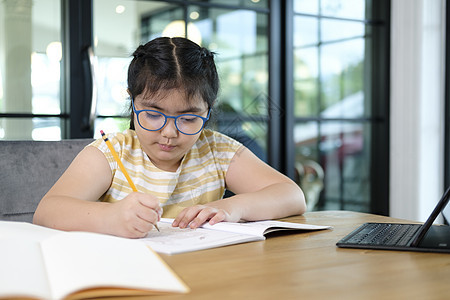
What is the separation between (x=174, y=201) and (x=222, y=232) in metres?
0.48

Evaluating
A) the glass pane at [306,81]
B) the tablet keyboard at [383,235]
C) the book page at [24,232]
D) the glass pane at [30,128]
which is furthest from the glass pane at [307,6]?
the book page at [24,232]

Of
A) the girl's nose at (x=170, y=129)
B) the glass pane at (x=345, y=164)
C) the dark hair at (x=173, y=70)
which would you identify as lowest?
the glass pane at (x=345, y=164)

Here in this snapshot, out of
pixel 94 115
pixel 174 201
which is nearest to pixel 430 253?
pixel 174 201

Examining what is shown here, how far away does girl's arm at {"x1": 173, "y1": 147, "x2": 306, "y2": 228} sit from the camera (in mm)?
1101

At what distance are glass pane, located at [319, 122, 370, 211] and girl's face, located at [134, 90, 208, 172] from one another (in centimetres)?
233

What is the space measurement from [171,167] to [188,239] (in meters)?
0.58

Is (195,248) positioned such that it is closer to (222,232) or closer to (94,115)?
(222,232)

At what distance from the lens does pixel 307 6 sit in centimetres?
345

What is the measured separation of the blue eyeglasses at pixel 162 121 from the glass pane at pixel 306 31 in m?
2.24

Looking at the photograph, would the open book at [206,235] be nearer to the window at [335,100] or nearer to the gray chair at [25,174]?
the gray chair at [25,174]

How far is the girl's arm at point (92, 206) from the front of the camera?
95cm

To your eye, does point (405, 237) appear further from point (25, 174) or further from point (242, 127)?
point (242, 127)

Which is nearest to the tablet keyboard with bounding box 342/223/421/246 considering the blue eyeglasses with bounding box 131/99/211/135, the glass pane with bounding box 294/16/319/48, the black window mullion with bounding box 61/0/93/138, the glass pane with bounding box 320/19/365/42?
the blue eyeglasses with bounding box 131/99/211/135

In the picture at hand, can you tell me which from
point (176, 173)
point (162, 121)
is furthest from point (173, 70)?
point (176, 173)
